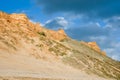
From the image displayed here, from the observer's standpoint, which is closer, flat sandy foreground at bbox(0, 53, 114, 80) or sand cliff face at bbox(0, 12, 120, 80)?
flat sandy foreground at bbox(0, 53, 114, 80)

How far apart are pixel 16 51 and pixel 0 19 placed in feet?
35.8

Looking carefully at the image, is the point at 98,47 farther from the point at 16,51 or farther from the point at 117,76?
the point at 16,51

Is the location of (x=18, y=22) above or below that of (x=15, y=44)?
above

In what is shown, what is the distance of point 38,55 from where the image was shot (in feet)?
239

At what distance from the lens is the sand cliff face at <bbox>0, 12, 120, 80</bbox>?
63.6 m

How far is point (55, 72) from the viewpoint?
210 feet

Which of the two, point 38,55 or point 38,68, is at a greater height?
point 38,55

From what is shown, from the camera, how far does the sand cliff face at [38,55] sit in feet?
209

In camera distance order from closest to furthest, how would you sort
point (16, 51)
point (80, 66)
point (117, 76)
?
point (16, 51)
point (80, 66)
point (117, 76)

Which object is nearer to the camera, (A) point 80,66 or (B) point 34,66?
(B) point 34,66

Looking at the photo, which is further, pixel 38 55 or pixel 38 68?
pixel 38 55

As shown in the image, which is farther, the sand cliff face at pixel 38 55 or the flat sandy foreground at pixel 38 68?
the sand cliff face at pixel 38 55

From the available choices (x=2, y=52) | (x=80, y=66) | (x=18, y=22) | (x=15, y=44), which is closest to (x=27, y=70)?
(x=2, y=52)

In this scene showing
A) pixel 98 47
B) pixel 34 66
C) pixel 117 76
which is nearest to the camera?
pixel 34 66
